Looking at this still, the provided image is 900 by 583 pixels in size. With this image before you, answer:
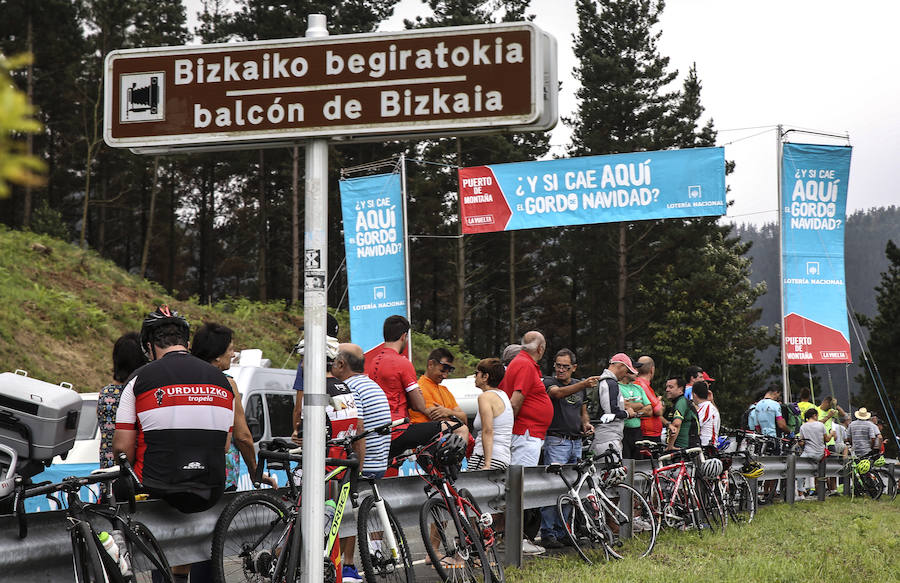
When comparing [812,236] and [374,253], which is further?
[812,236]

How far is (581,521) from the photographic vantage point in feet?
31.6

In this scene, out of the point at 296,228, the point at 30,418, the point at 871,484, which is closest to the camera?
the point at 30,418

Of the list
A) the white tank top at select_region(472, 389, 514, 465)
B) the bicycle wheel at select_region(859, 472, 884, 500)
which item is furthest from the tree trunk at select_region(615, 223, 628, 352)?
the white tank top at select_region(472, 389, 514, 465)

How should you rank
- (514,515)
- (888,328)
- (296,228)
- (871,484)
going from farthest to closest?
1. (888,328)
2. (296,228)
3. (871,484)
4. (514,515)

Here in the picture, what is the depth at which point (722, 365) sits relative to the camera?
5334 cm

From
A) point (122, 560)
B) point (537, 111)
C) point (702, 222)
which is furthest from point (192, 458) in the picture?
point (702, 222)

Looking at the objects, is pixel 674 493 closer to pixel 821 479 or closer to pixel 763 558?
pixel 763 558

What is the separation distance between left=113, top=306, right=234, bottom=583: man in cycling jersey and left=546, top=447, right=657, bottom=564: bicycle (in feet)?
15.0

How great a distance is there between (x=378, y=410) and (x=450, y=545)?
3.53 feet

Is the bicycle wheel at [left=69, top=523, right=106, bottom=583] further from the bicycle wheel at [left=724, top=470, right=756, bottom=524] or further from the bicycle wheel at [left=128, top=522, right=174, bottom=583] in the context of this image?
the bicycle wheel at [left=724, top=470, right=756, bottom=524]

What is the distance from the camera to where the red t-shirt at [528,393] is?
10.2 m

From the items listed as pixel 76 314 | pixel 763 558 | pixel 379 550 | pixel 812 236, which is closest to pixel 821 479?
pixel 812 236

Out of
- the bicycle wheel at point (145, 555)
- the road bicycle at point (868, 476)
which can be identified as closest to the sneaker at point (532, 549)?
the bicycle wheel at point (145, 555)

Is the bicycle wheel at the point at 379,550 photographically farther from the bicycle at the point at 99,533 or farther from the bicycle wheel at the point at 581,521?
the bicycle wheel at the point at 581,521
